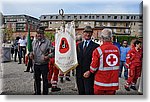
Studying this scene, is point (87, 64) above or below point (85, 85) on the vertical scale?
above

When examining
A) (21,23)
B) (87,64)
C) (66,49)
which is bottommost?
(87,64)

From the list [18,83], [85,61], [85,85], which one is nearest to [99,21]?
[85,61]

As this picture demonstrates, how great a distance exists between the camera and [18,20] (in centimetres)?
333

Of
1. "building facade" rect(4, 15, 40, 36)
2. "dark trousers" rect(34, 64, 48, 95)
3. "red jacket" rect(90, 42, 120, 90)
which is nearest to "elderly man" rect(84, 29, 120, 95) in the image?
"red jacket" rect(90, 42, 120, 90)

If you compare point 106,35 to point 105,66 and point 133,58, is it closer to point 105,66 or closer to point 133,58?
point 105,66

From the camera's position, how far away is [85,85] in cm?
331

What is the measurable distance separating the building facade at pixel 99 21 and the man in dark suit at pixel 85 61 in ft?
0.29

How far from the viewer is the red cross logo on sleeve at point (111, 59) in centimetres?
305

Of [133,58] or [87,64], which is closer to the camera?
Result: [87,64]

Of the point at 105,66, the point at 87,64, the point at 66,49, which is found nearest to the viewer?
the point at 105,66

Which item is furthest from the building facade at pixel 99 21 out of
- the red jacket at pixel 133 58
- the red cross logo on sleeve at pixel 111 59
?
the red cross logo on sleeve at pixel 111 59

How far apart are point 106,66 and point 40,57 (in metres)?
0.77


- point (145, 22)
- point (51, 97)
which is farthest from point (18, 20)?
point (145, 22)

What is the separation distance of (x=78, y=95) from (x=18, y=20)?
1.06m
